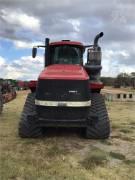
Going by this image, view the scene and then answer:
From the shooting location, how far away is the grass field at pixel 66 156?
7949 millimetres

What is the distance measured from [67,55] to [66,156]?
191 inches

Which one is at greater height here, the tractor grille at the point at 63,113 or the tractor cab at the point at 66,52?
the tractor cab at the point at 66,52

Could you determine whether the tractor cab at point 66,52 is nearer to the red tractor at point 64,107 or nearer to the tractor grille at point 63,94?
the red tractor at point 64,107

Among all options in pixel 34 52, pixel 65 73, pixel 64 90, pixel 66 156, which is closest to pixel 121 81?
pixel 34 52

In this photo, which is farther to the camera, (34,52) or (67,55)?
(34,52)

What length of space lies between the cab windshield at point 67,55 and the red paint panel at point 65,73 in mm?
757

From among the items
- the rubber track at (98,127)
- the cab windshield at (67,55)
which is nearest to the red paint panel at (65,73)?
the cab windshield at (67,55)

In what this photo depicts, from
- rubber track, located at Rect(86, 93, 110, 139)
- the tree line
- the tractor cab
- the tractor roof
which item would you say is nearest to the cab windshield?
the tractor cab

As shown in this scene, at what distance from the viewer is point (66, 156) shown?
9.49 m

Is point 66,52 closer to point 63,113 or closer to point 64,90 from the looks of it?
point 64,90

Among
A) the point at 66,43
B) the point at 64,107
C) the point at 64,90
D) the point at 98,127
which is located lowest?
the point at 98,127

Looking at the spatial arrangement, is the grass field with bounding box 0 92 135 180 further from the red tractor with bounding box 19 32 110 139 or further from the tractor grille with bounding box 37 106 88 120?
the tractor grille with bounding box 37 106 88 120

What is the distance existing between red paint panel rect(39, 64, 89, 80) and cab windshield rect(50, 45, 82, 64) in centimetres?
76

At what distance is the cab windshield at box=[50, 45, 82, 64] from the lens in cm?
1360
